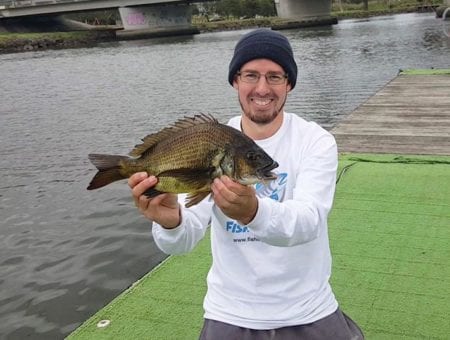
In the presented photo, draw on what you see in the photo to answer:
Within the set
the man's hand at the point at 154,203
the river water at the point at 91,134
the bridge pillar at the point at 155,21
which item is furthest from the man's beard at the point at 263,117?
the bridge pillar at the point at 155,21

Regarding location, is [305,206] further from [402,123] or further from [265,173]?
[402,123]

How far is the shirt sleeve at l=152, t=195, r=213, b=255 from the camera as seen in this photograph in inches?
109

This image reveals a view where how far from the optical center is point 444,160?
7.75m

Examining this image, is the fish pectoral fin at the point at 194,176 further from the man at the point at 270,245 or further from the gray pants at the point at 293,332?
the gray pants at the point at 293,332

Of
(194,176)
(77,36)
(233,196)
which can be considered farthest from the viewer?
(77,36)

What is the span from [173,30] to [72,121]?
2193 inches

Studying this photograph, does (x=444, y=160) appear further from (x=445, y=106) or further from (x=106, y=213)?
(x=106, y=213)

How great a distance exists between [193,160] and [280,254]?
0.73 m

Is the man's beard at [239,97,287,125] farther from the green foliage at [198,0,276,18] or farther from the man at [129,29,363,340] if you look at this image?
the green foliage at [198,0,276,18]

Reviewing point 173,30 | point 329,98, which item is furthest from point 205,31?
point 329,98

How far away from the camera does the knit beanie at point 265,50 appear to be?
2.70 meters

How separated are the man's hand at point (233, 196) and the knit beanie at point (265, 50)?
837 mm

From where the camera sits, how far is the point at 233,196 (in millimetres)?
2104

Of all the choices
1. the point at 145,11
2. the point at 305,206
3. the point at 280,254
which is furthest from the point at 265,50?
the point at 145,11
